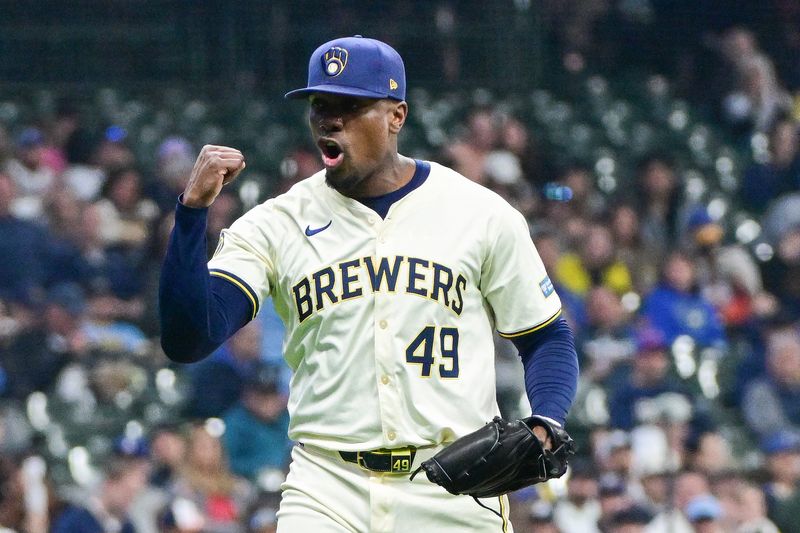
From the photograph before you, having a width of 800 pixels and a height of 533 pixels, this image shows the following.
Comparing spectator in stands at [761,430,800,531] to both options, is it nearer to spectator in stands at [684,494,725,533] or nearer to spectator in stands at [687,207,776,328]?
spectator in stands at [684,494,725,533]

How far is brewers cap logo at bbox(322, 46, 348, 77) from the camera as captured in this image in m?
3.45

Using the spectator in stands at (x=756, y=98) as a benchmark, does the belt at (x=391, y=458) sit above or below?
above

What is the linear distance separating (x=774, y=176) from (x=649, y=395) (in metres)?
3.20

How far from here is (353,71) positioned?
11.3ft

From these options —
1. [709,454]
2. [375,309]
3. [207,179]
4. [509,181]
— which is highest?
[207,179]

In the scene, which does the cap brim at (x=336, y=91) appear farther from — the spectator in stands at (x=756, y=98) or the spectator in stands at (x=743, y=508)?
the spectator in stands at (x=756, y=98)

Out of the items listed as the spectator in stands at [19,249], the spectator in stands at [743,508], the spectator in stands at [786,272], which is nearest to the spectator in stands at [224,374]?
the spectator in stands at [19,249]

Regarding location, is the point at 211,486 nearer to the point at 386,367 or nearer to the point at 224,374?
the point at 224,374

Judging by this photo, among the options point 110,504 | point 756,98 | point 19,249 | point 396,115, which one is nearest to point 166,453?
point 110,504

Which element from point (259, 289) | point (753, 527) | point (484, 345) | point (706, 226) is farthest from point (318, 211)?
point (706, 226)

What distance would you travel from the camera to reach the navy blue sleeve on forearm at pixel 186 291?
320cm

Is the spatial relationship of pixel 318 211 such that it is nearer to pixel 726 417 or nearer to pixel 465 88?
pixel 726 417

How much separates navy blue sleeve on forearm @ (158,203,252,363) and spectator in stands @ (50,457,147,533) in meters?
3.48

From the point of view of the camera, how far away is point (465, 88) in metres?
11.5
